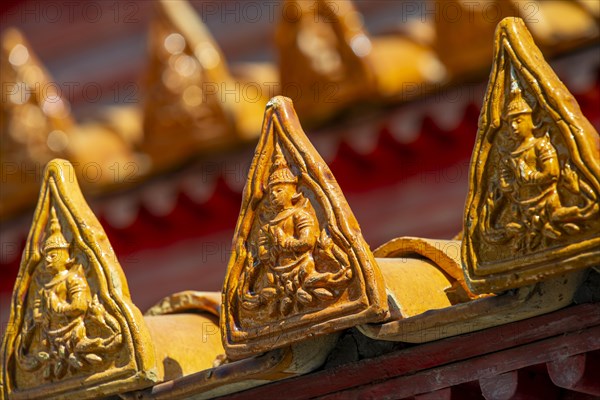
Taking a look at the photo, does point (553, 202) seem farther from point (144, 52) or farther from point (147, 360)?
point (144, 52)

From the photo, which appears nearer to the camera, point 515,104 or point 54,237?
point 515,104

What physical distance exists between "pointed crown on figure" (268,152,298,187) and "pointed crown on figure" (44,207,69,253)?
0.49 metres

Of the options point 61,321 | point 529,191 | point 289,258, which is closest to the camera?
point 529,191

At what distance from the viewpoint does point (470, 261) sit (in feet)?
9.13

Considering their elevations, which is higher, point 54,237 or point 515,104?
point 54,237

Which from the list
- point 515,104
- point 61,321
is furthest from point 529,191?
point 61,321

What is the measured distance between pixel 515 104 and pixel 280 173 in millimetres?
488

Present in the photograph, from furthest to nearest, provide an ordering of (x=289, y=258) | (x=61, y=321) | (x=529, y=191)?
1. (x=61, y=321)
2. (x=289, y=258)
3. (x=529, y=191)

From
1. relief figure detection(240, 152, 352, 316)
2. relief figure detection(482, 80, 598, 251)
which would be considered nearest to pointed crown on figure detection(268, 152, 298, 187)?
relief figure detection(240, 152, 352, 316)

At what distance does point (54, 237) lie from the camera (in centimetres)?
332

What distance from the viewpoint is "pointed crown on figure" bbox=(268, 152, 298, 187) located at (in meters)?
3.04

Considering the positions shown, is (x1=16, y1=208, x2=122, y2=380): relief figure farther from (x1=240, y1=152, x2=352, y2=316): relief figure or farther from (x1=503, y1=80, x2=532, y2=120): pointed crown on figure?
(x1=503, y1=80, x2=532, y2=120): pointed crown on figure

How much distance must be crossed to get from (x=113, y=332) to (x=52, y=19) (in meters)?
5.39

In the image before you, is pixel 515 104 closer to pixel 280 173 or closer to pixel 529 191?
pixel 529 191
